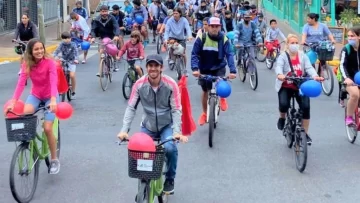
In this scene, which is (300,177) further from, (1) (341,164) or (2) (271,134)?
(2) (271,134)

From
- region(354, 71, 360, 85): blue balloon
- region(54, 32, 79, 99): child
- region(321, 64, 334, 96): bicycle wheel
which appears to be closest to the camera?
region(354, 71, 360, 85): blue balloon

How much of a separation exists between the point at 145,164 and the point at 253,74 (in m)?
9.50

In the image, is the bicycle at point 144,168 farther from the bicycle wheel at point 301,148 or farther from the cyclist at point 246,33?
the cyclist at point 246,33

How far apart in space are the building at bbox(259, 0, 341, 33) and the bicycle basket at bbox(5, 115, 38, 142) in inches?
739

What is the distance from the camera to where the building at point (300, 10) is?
24703 mm

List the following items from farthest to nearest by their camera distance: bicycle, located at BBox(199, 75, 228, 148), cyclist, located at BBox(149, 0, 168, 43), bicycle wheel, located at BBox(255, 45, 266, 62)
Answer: cyclist, located at BBox(149, 0, 168, 43) → bicycle wheel, located at BBox(255, 45, 266, 62) → bicycle, located at BBox(199, 75, 228, 148)

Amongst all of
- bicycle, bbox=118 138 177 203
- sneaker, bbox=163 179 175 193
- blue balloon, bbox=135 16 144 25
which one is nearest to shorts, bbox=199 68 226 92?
sneaker, bbox=163 179 175 193

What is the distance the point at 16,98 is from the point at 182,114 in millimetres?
1842

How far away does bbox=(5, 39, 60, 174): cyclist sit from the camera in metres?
7.48

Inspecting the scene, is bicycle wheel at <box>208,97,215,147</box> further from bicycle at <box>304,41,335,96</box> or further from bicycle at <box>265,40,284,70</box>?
bicycle at <box>265,40,284,70</box>

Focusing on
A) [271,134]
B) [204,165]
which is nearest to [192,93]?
[271,134]

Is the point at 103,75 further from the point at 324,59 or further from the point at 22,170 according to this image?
the point at 22,170

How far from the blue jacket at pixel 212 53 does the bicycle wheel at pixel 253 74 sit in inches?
168

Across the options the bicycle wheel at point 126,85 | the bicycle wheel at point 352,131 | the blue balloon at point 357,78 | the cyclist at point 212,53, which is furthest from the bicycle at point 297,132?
the bicycle wheel at point 126,85
